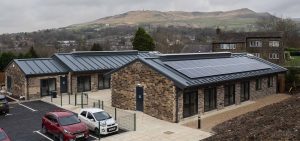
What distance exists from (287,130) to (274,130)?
603mm

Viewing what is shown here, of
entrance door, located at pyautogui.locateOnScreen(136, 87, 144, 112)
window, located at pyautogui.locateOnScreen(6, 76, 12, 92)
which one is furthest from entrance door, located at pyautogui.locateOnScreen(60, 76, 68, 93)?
entrance door, located at pyautogui.locateOnScreen(136, 87, 144, 112)

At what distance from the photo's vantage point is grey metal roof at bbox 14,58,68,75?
36.0m

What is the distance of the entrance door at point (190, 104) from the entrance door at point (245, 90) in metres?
7.70

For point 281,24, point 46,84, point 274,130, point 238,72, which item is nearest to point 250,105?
point 238,72

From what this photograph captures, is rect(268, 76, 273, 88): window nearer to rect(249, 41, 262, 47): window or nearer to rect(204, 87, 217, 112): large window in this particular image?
rect(204, 87, 217, 112): large window

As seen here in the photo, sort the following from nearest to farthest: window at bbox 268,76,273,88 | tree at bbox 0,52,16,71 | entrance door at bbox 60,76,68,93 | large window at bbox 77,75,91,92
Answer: entrance door at bbox 60,76,68,93, window at bbox 268,76,273,88, large window at bbox 77,75,91,92, tree at bbox 0,52,16,71

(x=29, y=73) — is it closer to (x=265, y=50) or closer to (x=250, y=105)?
(x=250, y=105)

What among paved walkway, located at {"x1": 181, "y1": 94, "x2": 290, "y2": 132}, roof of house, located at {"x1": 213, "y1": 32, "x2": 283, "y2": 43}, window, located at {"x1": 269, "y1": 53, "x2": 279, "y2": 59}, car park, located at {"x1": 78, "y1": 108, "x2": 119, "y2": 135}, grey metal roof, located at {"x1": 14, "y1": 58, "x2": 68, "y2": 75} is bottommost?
paved walkway, located at {"x1": 181, "y1": 94, "x2": 290, "y2": 132}

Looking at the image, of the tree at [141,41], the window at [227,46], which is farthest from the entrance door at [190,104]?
the window at [227,46]

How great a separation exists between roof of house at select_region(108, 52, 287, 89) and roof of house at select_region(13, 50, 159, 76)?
9303mm

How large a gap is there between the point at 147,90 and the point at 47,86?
Result: 13.9 meters

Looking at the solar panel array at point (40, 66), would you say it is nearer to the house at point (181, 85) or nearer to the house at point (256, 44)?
the house at point (181, 85)

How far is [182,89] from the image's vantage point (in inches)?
1000

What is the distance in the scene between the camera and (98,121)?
22.6 m
